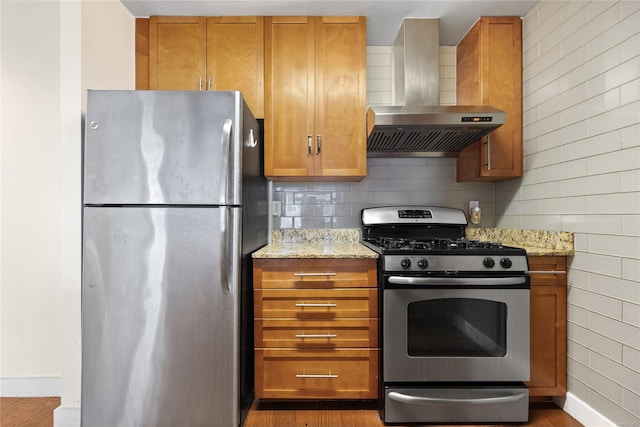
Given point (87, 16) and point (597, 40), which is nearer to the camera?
point (597, 40)

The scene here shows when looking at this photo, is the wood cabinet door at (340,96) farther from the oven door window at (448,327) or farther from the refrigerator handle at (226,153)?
the oven door window at (448,327)

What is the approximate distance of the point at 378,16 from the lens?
6.99ft

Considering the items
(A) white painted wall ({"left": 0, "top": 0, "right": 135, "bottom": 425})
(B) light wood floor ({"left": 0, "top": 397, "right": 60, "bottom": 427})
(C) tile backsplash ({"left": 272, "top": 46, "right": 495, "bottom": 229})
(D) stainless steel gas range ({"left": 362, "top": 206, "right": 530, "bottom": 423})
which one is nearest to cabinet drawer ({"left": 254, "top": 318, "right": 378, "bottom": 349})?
(D) stainless steel gas range ({"left": 362, "top": 206, "right": 530, "bottom": 423})

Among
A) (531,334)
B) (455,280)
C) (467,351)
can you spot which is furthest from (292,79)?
(531,334)

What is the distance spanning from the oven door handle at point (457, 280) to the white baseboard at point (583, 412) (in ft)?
2.24

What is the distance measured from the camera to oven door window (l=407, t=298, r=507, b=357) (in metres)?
1.71

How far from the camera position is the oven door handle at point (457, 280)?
65.7 inches

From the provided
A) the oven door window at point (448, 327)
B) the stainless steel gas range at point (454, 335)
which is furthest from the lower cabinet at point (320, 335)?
the oven door window at point (448, 327)

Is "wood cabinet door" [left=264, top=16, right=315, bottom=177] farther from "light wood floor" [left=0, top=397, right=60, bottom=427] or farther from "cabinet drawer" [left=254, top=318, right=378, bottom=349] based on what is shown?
"light wood floor" [left=0, top=397, right=60, bottom=427]

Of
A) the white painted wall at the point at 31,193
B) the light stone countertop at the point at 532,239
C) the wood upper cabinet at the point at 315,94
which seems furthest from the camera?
the wood upper cabinet at the point at 315,94

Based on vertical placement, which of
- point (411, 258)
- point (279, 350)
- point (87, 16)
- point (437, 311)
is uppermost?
point (87, 16)

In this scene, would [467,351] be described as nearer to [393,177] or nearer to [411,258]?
[411,258]

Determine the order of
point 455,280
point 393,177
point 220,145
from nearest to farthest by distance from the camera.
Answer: point 220,145 → point 455,280 → point 393,177

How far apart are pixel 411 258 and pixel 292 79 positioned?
1.35 metres
